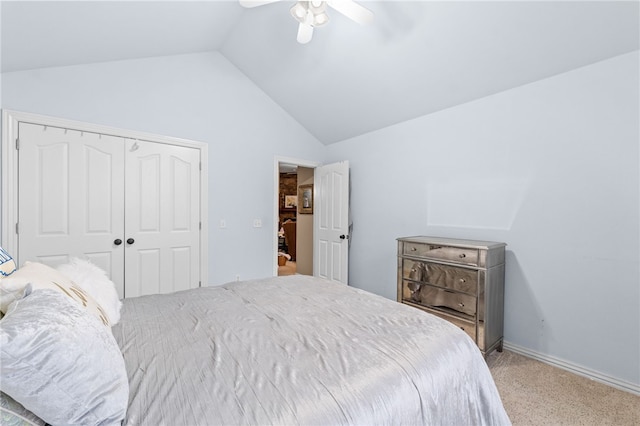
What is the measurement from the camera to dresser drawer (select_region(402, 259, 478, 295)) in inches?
99.3

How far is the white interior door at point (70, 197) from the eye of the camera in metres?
2.51

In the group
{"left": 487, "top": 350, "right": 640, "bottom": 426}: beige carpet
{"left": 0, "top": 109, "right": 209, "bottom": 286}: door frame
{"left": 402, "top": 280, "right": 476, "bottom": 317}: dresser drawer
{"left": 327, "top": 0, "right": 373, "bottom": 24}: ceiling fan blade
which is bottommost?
{"left": 487, "top": 350, "right": 640, "bottom": 426}: beige carpet

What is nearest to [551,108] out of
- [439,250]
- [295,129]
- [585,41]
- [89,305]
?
[585,41]

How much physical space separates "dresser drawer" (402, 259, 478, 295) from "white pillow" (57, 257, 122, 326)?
242 centimetres

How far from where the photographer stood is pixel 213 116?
3510mm

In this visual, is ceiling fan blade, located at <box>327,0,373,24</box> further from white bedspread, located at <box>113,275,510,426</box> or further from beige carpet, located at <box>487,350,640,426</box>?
beige carpet, located at <box>487,350,640,426</box>

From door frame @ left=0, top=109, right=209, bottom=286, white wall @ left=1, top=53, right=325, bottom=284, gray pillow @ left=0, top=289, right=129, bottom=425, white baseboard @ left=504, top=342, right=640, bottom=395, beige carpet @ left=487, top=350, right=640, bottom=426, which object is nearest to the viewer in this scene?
gray pillow @ left=0, top=289, right=129, bottom=425

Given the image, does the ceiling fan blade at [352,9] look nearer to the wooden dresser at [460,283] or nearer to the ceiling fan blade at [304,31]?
the ceiling fan blade at [304,31]

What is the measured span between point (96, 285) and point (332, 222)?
3.12 m

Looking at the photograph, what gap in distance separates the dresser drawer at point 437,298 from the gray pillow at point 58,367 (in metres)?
2.54

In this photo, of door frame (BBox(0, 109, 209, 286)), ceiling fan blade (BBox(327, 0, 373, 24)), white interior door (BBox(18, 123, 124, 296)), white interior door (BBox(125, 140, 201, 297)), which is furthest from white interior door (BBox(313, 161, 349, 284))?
door frame (BBox(0, 109, 209, 286))

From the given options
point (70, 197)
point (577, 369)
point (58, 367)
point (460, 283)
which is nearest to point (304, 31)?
point (58, 367)

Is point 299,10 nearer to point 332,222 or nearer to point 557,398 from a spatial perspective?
point 332,222

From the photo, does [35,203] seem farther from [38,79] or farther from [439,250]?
[439,250]
